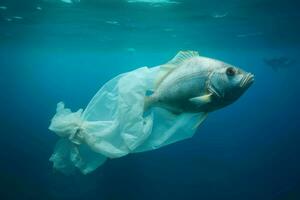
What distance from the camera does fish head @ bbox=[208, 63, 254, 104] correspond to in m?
3.14

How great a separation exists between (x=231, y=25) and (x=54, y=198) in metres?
17.6

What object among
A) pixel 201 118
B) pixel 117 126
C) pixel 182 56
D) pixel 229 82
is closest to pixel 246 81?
pixel 229 82

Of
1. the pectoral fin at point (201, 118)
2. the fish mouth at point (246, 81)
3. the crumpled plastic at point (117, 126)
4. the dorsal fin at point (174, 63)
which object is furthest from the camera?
the crumpled plastic at point (117, 126)

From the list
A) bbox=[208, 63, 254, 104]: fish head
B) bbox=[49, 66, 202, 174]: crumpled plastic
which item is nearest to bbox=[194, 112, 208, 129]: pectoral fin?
bbox=[49, 66, 202, 174]: crumpled plastic

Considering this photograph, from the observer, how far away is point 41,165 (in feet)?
62.8

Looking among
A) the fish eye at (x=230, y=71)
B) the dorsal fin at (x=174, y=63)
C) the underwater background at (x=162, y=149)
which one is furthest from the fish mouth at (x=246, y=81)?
the underwater background at (x=162, y=149)

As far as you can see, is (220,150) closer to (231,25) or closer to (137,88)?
(231,25)

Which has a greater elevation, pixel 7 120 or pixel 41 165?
pixel 41 165

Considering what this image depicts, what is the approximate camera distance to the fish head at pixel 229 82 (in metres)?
3.14

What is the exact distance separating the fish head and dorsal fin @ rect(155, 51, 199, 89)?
560 millimetres

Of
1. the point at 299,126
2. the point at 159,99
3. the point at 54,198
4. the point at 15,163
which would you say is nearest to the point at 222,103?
the point at 159,99

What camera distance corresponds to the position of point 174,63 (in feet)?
12.7

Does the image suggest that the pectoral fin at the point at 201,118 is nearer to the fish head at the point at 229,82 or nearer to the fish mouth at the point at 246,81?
the fish head at the point at 229,82

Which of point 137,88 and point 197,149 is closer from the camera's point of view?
point 137,88
